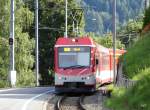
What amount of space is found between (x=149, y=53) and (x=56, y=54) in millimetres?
10017

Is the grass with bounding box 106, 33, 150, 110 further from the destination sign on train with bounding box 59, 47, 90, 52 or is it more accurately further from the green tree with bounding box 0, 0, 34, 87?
the green tree with bounding box 0, 0, 34, 87

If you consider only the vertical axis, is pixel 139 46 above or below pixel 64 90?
above

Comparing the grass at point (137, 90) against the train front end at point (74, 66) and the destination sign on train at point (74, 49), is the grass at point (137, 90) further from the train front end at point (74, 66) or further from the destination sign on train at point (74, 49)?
the destination sign on train at point (74, 49)

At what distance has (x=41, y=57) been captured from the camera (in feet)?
266

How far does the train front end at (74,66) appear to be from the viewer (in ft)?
107

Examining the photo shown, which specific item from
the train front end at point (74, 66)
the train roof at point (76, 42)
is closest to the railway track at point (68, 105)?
the train front end at point (74, 66)

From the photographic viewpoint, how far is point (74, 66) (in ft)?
107

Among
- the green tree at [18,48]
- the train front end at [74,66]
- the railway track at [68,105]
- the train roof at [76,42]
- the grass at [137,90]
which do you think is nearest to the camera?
the grass at [137,90]

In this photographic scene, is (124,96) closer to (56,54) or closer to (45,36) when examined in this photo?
(56,54)

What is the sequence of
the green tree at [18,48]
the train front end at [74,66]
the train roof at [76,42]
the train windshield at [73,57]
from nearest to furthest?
1. the train front end at [74,66]
2. the train windshield at [73,57]
3. the train roof at [76,42]
4. the green tree at [18,48]

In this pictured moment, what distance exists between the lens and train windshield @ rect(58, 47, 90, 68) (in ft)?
108

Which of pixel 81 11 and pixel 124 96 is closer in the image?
pixel 124 96

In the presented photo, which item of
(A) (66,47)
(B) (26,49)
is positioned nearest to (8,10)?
(B) (26,49)

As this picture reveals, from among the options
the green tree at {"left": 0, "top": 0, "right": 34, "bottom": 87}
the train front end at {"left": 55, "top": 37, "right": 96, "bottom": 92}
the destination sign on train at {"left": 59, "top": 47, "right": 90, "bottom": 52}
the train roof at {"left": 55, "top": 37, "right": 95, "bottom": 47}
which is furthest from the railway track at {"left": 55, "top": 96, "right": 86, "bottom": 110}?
the green tree at {"left": 0, "top": 0, "right": 34, "bottom": 87}
